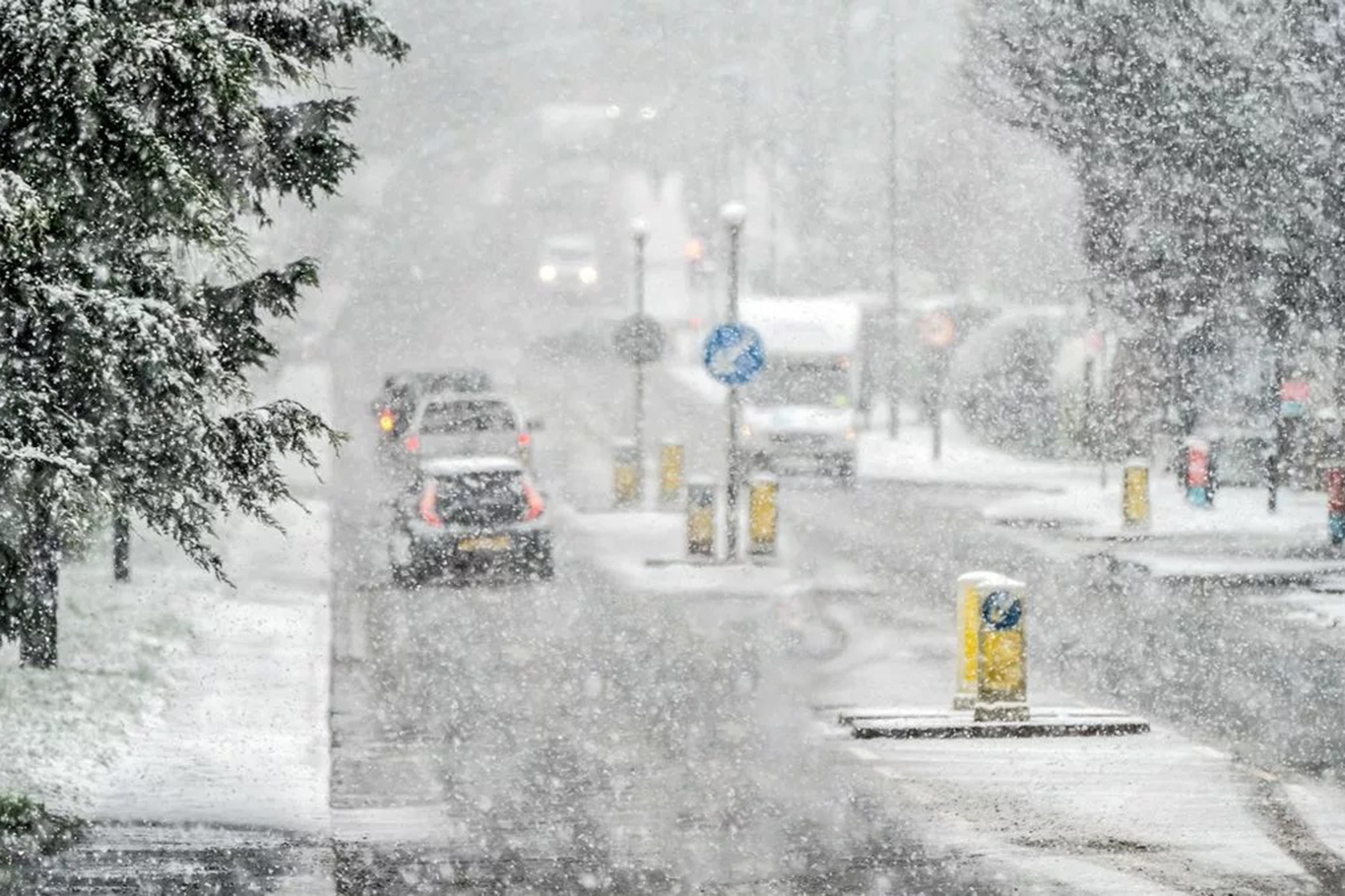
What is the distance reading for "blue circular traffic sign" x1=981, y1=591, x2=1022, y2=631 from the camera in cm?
1313

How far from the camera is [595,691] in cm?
1466

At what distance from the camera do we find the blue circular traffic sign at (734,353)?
851 inches

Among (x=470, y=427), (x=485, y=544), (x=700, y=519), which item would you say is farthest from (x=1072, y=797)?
(x=470, y=427)

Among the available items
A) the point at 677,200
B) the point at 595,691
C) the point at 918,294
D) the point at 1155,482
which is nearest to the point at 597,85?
the point at 677,200

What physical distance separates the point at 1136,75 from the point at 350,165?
15367mm

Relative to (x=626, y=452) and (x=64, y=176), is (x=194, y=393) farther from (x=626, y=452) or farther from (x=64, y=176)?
(x=626, y=452)

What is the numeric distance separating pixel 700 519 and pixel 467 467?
9.20ft

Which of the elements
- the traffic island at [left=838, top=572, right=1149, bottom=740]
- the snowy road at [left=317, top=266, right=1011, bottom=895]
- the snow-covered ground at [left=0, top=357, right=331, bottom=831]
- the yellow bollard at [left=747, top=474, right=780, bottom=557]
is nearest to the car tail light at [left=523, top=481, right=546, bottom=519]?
the snowy road at [left=317, top=266, right=1011, bottom=895]

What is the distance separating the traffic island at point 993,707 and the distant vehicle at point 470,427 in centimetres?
1374

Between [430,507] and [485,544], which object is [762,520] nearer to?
[485,544]

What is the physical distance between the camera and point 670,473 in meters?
30.5

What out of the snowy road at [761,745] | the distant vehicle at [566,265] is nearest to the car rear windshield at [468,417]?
the snowy road at [761,745]

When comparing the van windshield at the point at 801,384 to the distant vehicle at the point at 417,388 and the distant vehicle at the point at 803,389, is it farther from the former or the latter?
the distant vehicle at the point at 417,388

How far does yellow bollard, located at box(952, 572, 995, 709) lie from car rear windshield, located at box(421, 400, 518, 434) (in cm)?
1489
